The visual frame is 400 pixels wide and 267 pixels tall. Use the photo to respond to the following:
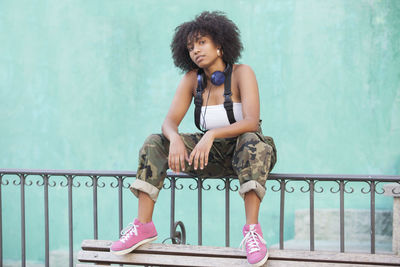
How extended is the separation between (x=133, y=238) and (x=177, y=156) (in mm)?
403

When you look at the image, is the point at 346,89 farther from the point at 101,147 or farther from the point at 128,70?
the point at 101,147

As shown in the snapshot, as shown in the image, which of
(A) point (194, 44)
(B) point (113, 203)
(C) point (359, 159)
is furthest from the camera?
(B) point (113, 203)

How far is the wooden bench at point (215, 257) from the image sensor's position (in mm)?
2098

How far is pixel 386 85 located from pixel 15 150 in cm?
428

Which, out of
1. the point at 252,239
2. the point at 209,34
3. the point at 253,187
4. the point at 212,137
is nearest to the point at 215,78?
the point at 209,34

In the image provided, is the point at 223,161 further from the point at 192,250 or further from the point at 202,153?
the point at 192,250

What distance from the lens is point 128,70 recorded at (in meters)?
5.92

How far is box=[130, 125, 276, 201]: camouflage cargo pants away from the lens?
2123 millimetres

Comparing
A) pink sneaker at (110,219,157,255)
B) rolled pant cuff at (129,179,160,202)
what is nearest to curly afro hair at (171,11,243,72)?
rolled pant cuff at (129,179,160,202)

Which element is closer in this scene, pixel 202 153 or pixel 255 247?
pixel 255 247

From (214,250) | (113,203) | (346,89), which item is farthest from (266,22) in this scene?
(214,250)

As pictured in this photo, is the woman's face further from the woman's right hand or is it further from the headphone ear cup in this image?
the woman's right hand

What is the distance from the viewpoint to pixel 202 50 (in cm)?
245

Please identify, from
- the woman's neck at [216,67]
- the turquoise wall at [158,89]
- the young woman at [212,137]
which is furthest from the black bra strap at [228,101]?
the turquoise wall at [158,89]
